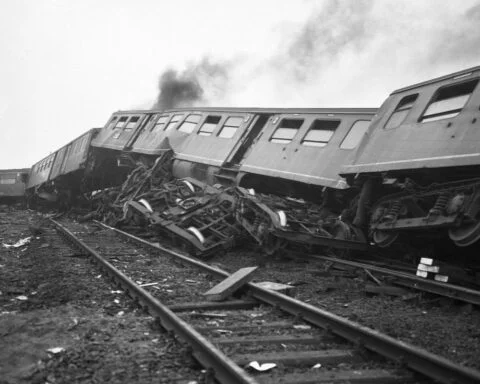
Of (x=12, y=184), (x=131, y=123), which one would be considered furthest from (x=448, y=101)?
(x=12, y=184)

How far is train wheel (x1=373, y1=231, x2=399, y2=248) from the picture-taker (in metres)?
7.65

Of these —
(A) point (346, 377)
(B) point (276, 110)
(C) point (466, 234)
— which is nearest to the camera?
(A) point (346, 377)

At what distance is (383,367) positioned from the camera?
3.19 m

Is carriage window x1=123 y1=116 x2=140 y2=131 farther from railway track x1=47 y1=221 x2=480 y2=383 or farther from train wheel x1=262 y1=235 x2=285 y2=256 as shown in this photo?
railway track x1=47 y1=221 x2=480 y2=383

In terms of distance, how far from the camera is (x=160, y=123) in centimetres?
1716

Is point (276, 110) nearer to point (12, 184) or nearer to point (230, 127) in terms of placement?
point (230, 127)

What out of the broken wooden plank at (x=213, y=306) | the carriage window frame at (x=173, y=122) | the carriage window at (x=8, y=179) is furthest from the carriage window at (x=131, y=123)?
the broken wooden plank at (x=213, y=306)

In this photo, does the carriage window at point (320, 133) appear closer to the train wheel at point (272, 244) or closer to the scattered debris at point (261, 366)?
the train wheel at point (272, 244)

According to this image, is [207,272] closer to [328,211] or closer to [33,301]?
[33,301]

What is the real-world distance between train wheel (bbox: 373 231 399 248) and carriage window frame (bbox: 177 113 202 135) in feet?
27.8

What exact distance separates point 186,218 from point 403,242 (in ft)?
14.5

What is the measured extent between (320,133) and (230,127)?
3.78 meters

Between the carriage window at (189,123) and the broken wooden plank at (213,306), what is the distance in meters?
10.6

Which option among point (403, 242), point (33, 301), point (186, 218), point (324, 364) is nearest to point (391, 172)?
point (403, 242)
